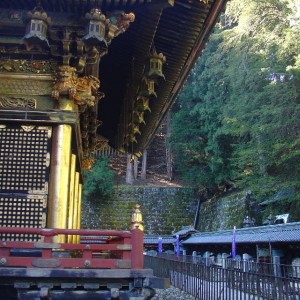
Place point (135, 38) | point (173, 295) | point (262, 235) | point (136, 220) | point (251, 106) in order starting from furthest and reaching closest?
point (251, 106) < point (262, 235) < point (173, 295) < point (135, 38) < point (136, 220)

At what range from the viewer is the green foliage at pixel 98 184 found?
117 ft

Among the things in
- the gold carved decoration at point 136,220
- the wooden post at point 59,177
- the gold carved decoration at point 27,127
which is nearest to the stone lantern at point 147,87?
the wooden post at point 59,177

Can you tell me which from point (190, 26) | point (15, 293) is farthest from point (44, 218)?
point (190, 26)

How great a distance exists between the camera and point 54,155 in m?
6.31

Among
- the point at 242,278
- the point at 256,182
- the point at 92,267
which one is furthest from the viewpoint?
the point at 256,182

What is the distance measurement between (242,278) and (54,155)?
6.54 metres

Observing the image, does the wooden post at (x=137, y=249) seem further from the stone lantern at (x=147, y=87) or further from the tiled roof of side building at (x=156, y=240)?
the tiled roof of side building at (x=156, y=240)

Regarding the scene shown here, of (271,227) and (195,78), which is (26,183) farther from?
(195,78)

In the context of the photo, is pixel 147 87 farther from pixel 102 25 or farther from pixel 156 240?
pixel 156 240

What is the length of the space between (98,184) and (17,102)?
29786mm

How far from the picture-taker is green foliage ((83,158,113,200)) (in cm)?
3578

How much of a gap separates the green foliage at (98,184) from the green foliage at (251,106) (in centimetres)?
665

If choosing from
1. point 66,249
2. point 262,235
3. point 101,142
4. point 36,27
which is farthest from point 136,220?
point 262,235

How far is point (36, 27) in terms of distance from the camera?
5.80m
